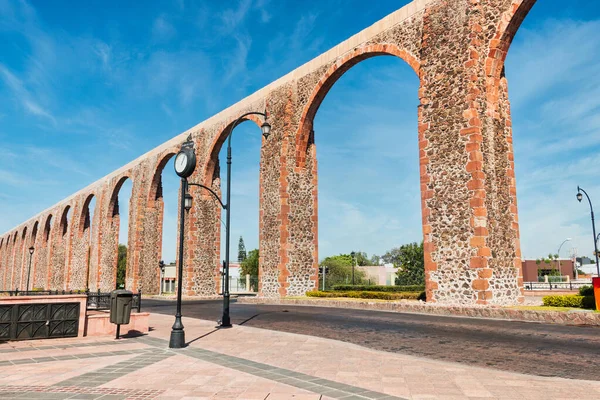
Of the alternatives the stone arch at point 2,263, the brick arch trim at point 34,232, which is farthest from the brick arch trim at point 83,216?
the stone arch at point 2,263

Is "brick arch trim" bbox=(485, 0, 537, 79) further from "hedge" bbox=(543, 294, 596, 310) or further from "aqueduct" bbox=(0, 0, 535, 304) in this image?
"hedge" bbox=(543, 294, 596, 310)

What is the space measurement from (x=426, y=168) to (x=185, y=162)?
9202mm

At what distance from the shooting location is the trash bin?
8734mm

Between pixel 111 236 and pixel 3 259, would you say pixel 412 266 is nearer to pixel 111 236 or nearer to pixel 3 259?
pixel 111 236

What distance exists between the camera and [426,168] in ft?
51.0

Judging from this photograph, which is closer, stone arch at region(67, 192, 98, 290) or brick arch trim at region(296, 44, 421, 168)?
brick arch trim at region(296, 44, 421, 168)

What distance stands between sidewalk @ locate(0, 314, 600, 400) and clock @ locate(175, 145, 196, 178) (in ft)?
11.4

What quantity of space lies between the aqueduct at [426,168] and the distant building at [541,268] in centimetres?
5994

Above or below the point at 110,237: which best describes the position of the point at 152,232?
below

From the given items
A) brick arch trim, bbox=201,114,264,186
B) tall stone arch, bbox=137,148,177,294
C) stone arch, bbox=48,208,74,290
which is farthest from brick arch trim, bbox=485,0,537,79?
stone arch, bbox=48,208,74,290

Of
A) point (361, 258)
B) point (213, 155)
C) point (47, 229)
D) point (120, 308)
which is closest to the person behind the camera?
point (120, 308)

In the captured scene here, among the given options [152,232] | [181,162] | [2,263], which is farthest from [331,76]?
[2,263]

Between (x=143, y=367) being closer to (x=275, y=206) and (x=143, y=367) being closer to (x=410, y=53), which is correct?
(x=410, y=53)

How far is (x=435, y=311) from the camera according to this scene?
1359 centimetres
